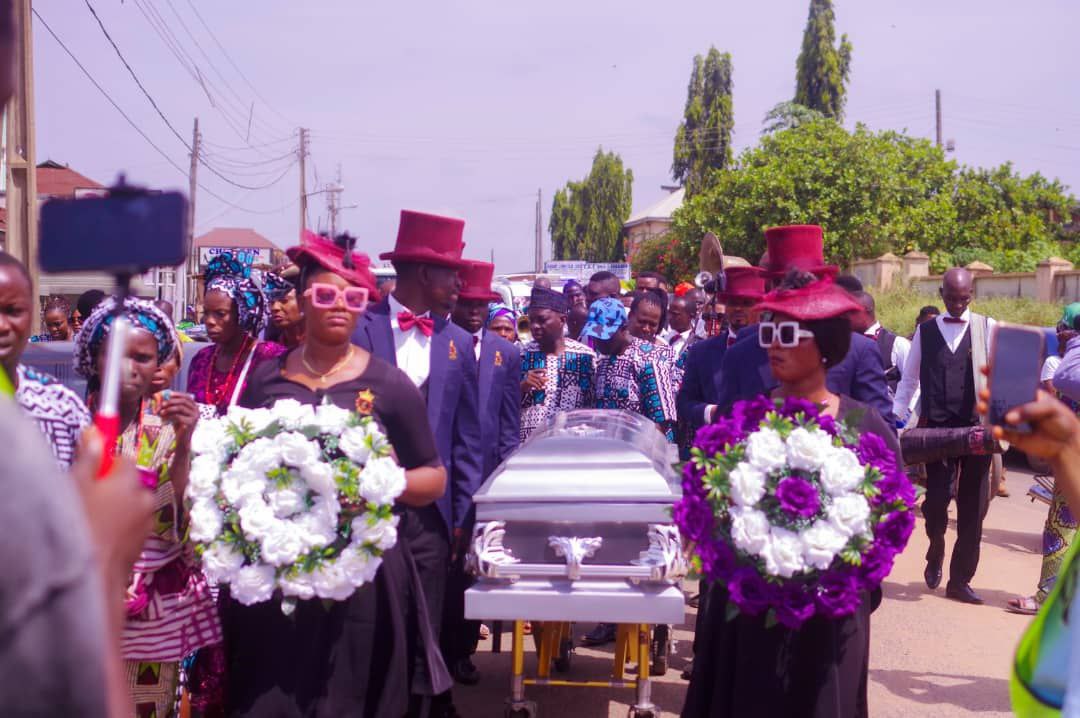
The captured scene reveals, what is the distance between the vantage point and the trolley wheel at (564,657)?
6.20 metres

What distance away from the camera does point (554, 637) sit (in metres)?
5.50

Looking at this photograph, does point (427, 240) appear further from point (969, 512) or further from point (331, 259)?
point (969, 512)

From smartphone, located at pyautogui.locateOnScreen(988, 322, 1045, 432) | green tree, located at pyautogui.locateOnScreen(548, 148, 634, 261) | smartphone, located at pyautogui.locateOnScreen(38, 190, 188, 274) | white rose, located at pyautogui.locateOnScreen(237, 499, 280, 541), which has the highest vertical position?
green tree, located at pyautogui.locateOnScreen(548, 148, 634, 261)

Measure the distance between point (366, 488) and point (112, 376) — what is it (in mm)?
2301

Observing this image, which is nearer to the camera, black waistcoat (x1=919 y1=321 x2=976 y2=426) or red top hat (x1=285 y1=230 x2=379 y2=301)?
red top hat (x1=285 y1=230 x2=379 y2=301)

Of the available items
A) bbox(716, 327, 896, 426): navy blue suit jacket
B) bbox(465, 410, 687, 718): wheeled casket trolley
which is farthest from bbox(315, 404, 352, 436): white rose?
bbox(716, 327, 896, 426): navy blue suit jacket

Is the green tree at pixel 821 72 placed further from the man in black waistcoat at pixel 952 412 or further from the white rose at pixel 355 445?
the white rose at pixel 355 445

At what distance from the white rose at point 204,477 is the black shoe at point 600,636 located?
145 inches

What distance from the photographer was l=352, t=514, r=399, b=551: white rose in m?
3.70

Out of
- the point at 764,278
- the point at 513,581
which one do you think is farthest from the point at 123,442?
the point at 764,278

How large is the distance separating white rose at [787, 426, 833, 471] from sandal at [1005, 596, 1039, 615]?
4.82 metres

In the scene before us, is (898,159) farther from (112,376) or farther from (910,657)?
(112,376)

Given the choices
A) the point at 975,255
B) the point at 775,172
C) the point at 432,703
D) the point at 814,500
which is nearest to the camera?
the point at 814,500

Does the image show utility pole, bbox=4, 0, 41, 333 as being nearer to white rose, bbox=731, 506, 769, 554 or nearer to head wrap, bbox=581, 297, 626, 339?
head wrap, bbox=581, 297, 626, 339
